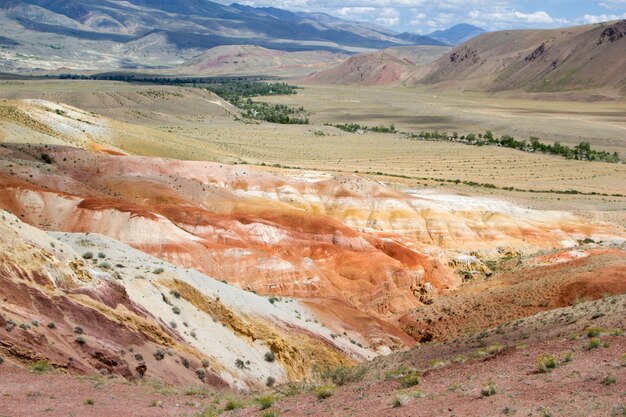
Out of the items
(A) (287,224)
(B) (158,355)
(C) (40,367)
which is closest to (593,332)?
(B) (158,355)

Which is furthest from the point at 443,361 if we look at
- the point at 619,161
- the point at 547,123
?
the point at 547,123

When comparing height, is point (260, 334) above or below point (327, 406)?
below

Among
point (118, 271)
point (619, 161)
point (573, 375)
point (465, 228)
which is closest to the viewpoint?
point (573, 375)

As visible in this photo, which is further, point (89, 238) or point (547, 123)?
point (547, 123)

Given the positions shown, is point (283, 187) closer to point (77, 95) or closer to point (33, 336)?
point (33, 336)

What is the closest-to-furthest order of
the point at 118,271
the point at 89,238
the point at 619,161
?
the point at 118,271 → the point at 89,238 → the point at 619,161

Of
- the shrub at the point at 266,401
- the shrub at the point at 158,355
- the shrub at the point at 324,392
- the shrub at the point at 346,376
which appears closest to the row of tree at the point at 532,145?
the shrub at the point at 346,376

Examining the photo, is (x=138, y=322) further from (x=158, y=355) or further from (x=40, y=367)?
(x=40, y=367)

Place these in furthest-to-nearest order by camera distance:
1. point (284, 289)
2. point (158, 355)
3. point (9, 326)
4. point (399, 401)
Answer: point (284, 289), point (158, 355), point (9, 326), point (399, 401)
